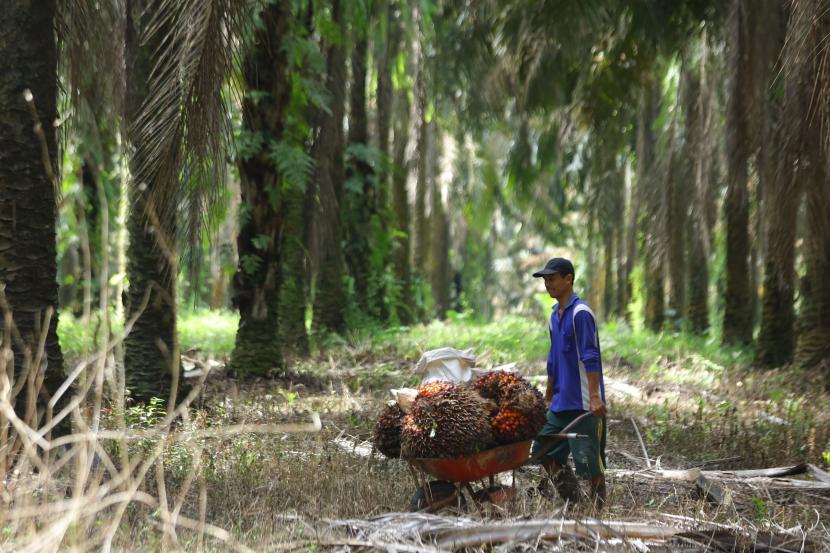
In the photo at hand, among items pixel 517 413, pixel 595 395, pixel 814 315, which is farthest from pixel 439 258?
pixel 517 413

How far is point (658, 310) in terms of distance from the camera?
20531 millimetres

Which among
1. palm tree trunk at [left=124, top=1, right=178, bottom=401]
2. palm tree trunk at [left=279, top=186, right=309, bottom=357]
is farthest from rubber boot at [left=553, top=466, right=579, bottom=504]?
palm tree trunk at [left=279, top=186, right=309, bottom=357]

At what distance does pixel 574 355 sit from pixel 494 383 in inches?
23.3

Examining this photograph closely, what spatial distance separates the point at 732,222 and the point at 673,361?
2.50 m

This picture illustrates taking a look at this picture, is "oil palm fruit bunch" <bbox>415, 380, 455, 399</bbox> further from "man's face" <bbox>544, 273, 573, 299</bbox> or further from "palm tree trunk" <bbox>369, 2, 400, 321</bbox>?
"palm tree trunk" <bbox>369, 2, 400, 321</bbox>

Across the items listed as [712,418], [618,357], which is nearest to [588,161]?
[618,357]

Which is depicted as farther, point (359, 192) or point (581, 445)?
point (359, 192)

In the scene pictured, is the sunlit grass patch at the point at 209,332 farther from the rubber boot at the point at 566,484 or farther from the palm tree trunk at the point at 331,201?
the rubber boot at the point at 566,484

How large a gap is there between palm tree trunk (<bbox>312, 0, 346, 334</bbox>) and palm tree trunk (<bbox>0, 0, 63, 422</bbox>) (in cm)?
638

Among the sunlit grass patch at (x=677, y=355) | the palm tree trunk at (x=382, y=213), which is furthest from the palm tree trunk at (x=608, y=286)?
the palm tree trunk at (x=382, y=213)

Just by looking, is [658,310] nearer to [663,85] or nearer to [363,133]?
[663,85]

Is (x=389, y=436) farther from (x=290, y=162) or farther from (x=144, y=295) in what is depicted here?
(x=290, y=162)

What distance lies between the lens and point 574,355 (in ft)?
19.0

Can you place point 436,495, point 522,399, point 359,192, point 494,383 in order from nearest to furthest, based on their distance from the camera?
point 522,399 < point 436,495 < point 494,383 < point 359,192
